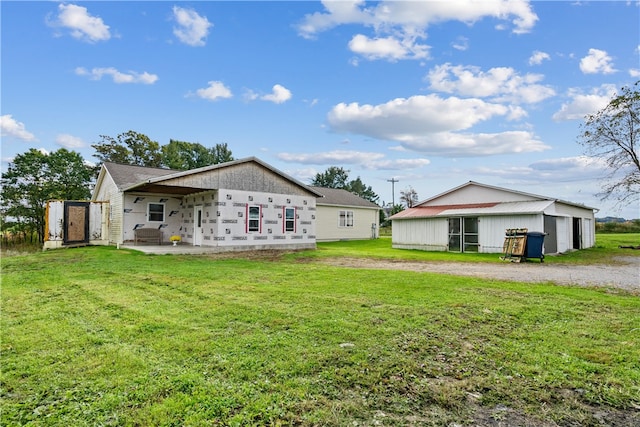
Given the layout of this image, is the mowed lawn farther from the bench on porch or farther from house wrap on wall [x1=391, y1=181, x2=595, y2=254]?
the bench on porch

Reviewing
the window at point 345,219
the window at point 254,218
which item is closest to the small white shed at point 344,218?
the window at point 345,219

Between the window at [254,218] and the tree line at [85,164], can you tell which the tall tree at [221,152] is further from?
the window at [254,218]

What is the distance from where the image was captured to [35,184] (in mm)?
26359

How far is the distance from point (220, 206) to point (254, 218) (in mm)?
1928

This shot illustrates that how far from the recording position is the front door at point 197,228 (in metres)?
17.8

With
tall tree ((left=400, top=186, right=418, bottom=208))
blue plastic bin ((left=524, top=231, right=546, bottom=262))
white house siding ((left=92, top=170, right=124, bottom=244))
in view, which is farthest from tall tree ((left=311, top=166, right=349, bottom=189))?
blue plastic bin ((left=524, top=231, right=546, bottom=262))

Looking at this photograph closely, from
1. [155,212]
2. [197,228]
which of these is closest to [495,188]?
[197,228]

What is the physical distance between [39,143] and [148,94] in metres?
14.2

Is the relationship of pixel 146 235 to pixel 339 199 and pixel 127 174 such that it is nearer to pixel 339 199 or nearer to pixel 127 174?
pixel 127 174

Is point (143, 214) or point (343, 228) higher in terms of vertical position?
point (143, 214)

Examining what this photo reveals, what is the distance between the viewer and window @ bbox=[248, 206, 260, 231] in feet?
57.5

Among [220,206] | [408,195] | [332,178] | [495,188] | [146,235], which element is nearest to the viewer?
[220,206]

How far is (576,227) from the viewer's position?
2153 cm

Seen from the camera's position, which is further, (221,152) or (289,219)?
(221,152)
